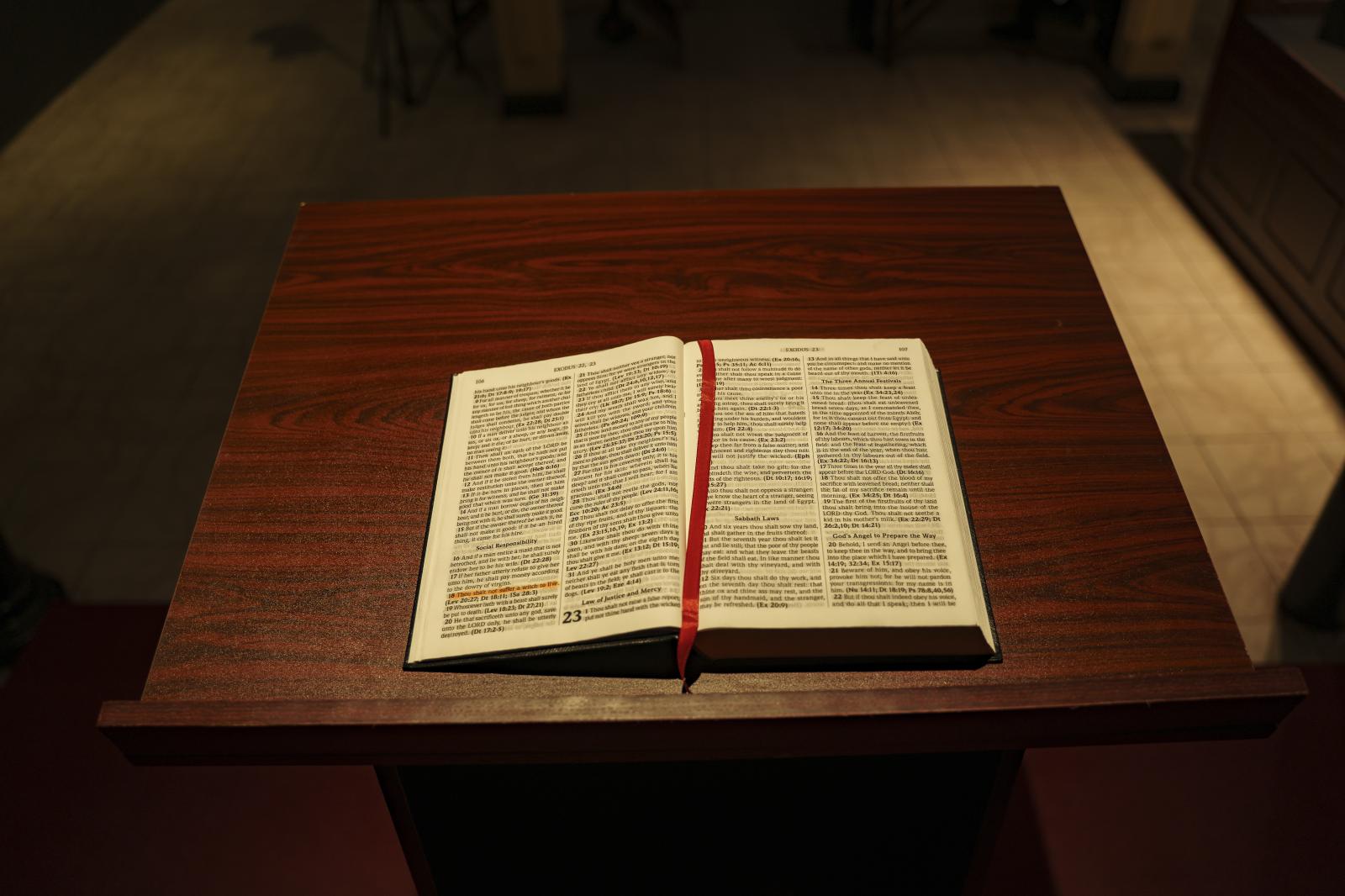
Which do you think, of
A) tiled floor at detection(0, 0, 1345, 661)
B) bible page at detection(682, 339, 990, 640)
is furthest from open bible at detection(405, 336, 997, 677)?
tiled floor at detection(0, 0, 1345, 661)

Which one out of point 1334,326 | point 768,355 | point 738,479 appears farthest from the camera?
point 1334,326

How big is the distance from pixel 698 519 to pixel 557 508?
0.14 metres

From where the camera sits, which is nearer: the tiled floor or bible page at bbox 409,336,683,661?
bible page at bbox 409,336,683,661

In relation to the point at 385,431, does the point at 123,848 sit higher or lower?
lower

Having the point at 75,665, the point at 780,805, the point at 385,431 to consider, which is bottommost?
the point at 75,665

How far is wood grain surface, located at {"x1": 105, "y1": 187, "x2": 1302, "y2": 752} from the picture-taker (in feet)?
2.84

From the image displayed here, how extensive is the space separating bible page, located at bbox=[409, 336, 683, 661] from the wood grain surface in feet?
0.15

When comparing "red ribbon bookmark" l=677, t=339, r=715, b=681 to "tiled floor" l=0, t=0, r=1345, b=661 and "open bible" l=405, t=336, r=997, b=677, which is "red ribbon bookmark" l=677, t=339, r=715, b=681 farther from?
"tiled floor" l=0, t=0, r=1345, b=661

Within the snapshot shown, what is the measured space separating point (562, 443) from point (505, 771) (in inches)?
16.5

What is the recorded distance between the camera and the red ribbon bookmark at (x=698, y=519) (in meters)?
0.82

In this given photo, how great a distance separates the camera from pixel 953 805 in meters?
1.21

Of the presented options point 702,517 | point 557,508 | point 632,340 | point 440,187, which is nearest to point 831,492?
point 702,517

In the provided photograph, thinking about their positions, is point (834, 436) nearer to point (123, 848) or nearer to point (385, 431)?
point (385, 431)

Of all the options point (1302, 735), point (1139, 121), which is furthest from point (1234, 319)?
point (1302, 735)
